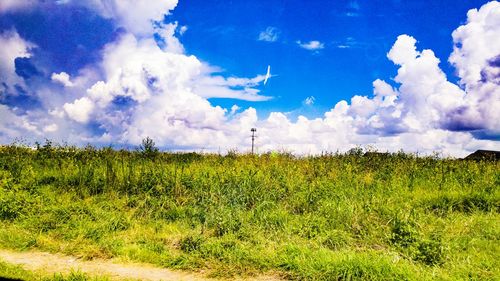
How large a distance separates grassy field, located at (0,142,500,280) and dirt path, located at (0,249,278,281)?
0.21 meters

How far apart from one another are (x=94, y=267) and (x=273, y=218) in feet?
11.6

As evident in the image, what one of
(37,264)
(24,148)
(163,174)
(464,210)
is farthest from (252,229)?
(24,148)

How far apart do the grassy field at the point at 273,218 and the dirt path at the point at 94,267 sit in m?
0.21

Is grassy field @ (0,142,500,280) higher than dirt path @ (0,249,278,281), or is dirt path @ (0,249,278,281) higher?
grassy field @ (0,142,500,280)

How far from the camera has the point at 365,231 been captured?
7625 millimetres

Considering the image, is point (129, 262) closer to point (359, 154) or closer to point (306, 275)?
point (306, 275)

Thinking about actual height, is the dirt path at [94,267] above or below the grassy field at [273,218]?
below

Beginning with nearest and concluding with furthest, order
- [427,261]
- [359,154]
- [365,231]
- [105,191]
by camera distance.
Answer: [427,261]
[365,231]
[105,191]
[359,154]

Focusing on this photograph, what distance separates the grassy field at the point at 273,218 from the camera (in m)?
6.20

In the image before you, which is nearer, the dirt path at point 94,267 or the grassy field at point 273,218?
the dirt path at point 94,267

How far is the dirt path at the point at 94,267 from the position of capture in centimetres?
602

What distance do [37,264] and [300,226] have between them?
459cm

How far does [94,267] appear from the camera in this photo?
6453 mm

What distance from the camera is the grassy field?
6.20 metres
